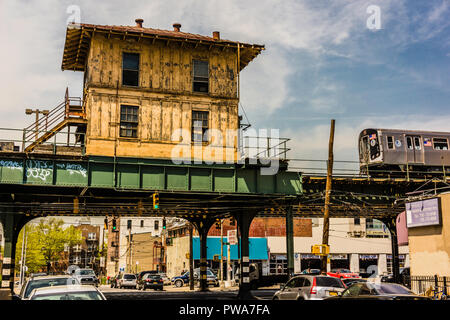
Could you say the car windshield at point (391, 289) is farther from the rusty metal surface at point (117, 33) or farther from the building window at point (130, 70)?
the building window at point (130, 70)

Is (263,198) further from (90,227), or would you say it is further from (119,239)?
(90,227)

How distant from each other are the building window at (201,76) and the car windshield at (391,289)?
2104cm

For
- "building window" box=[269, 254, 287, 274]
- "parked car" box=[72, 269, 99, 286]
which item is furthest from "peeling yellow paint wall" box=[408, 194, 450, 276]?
"building window" box=[269, 254, 287, 274]

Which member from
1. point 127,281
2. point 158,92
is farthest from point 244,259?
point 127,281

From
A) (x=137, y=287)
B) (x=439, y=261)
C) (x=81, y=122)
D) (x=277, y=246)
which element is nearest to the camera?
(x=439, y=261)

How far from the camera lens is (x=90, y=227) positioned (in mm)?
150250

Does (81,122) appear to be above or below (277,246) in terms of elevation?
above

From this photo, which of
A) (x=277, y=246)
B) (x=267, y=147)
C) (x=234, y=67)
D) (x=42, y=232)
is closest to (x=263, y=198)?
(x=267, y=147)

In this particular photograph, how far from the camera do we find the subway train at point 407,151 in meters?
43.9

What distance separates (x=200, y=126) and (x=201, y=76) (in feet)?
11.6

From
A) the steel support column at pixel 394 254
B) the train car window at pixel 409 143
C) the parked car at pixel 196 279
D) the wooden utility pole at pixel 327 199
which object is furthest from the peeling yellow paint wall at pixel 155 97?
the parked car at pixel 196 279

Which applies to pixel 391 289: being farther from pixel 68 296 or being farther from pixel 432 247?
pixel 432 247

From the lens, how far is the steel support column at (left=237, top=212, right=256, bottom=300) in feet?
114

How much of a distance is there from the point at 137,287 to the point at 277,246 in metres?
22.1
